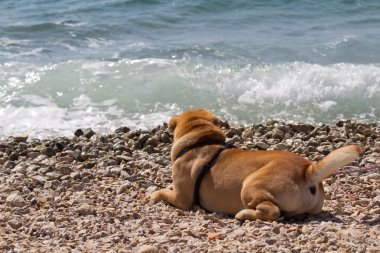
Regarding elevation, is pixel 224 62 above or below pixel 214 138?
below

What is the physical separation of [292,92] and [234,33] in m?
5.42

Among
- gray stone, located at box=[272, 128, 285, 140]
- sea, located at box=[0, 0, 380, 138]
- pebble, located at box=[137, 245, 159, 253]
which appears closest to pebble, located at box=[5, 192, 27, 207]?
pebble, located at box=[137, 245, 159, 253]

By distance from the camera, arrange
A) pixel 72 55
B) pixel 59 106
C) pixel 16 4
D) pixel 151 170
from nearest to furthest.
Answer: pixel 151 170, pixel 59 106, pixel 72 55, pixel 16 4

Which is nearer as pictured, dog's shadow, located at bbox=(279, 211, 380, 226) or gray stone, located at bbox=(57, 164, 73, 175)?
dog's shadow, located at bbox=(279, 211, 380, 226)

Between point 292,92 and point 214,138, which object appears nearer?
point 214,138

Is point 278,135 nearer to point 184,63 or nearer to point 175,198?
point 175,198

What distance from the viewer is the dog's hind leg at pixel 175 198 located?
6242 mm

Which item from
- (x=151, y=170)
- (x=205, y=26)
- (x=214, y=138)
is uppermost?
(x=214, y=138)

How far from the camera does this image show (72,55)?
15719mm

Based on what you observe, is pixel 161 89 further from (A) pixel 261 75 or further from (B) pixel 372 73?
(B) pixel 372 73

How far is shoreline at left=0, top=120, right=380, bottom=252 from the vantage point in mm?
4973

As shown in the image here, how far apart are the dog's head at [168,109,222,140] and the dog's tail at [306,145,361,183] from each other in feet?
3.96

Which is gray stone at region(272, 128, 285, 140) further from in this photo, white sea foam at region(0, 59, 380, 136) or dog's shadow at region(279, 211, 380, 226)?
dog's shadow at region(279, 211, 380, 226)

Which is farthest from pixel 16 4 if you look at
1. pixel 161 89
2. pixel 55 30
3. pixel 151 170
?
pixel 151 170
